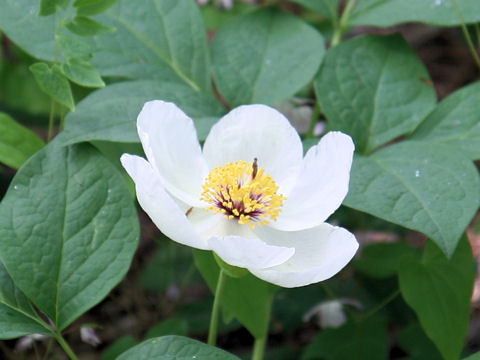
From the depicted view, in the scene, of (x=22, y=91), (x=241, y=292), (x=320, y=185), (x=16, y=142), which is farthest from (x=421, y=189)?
(x=22, y=91)

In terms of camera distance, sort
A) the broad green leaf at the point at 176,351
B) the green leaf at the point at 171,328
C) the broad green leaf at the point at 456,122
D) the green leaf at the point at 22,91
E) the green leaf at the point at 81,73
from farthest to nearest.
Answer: the green leaf at the point at 22,91 < the green leaf at the point at 171,328 < the broad green leaf at the point at 456,122 < the green leaf at the point at 81,73 < the broad green leaf at the point at 176,351

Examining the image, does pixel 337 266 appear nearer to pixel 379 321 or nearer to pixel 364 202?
pixel 364 202

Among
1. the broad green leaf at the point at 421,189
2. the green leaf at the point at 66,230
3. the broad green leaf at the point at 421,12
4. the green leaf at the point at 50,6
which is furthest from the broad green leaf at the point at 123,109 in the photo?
the broad green leaf at the point at 421,12

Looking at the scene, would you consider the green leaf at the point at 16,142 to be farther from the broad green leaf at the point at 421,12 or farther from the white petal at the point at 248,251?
the broad green leaf at the point at 421,12

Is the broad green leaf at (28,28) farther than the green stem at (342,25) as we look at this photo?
No

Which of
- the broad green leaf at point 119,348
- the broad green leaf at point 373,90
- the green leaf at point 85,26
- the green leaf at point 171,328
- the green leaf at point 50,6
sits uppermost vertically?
the green leaf at point 50,6

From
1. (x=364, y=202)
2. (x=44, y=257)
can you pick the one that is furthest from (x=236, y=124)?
(x=44, y=257)
